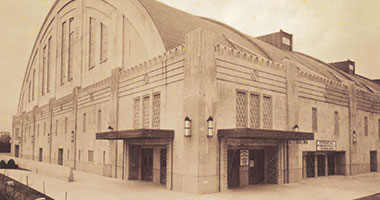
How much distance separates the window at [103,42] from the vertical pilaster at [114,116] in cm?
530

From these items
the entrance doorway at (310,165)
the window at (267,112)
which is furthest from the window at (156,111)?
the entrance doorway at (310,165)

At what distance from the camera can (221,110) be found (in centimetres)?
1856

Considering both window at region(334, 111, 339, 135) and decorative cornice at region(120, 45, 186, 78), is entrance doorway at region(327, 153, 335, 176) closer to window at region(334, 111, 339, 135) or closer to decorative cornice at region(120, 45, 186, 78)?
window at region(334, 111, 339, 135)

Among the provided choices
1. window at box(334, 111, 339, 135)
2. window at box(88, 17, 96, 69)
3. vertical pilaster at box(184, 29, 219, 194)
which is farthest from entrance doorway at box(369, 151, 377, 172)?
window at box(88, 17, 96, 69)

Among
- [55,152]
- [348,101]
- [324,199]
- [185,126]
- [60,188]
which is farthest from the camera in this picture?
[55,152]

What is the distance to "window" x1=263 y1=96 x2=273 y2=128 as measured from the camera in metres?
21.5

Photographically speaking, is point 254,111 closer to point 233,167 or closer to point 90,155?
point 233,167

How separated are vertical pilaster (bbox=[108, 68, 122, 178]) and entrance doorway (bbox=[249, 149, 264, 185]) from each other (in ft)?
31.7

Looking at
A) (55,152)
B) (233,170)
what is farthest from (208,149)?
(55,152)

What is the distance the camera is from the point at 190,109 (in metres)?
17.8

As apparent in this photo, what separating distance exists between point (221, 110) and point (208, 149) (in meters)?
2.36

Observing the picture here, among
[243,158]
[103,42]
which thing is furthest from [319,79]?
[103,42]

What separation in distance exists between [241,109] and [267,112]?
8.62ft

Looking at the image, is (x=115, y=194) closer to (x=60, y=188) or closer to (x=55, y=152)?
(x=60, y=188)
